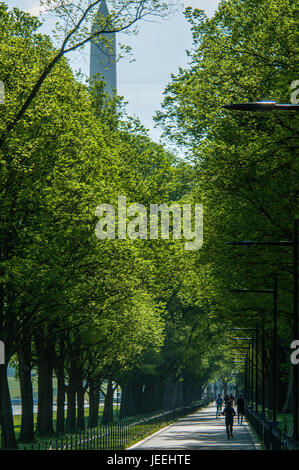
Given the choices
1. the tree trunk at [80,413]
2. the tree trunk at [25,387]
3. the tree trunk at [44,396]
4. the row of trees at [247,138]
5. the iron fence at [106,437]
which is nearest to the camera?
the iron fence at [106,437]

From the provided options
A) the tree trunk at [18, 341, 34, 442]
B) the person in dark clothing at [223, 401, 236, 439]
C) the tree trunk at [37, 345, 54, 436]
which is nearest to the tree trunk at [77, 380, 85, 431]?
the tree trunk at [37, 345, 54, 436]

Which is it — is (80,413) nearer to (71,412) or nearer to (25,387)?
(71,412)

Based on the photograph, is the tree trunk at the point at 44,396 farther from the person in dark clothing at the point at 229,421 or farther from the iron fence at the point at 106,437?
the person in dark clothing at the point at 229,421

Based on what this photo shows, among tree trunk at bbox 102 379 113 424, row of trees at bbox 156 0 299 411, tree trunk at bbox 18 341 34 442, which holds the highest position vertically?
row of trees at bbox 156 0 299 411

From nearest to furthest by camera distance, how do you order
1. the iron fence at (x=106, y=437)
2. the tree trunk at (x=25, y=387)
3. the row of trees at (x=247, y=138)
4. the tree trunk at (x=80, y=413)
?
the iron fence at (x=106, y=437), the row of trees at (x=247, y=138), the tree trunk at (x=25, y=387), the tree trunk at (x=80, y=413)

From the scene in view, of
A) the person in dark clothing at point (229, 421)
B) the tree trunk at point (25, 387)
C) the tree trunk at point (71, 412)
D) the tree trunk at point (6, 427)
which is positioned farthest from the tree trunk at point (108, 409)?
the tree trunk at point (6, 427)

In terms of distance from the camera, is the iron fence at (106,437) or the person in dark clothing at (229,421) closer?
the iron fence at (106,437)

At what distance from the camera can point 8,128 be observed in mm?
25891

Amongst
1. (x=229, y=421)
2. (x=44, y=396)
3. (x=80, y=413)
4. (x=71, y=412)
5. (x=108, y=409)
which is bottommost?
(x=108, y=409)

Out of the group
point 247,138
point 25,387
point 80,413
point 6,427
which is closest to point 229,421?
point 25,387

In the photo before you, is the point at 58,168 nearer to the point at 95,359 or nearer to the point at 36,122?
the point at 36,122

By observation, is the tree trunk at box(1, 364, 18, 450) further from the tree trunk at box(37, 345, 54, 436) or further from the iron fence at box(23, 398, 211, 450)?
the tree trunk at box(37, 345, 54, 436)
